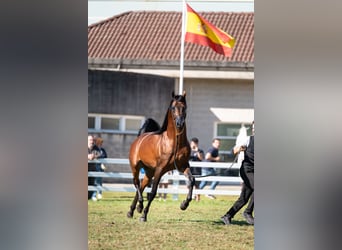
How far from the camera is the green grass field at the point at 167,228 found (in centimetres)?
866

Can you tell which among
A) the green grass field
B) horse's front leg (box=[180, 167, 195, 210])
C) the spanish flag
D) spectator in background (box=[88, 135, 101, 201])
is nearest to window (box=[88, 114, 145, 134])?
the spanish flag

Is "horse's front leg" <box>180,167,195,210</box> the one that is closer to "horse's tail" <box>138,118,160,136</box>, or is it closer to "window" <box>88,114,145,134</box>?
"horse's tail" <box>138,118,160,136</box>

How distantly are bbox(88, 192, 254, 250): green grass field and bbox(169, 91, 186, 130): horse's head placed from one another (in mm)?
1349

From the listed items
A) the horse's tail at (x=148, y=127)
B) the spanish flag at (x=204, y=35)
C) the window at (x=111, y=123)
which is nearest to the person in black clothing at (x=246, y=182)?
the horse's tail at (x=148, y=127)

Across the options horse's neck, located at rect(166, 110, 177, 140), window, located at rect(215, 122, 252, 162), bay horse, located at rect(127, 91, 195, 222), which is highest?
horse's neck, located at rect(166, 110, 177, 140)

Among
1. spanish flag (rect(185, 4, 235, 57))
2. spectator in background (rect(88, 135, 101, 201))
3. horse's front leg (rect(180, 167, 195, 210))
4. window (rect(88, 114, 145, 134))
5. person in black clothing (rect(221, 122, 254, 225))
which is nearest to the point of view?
person in black clothing (rect(221, 122, 254, 225))

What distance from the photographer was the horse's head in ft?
32.5

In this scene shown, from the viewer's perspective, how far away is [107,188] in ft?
42.4

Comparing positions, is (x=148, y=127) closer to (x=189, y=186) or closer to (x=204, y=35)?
(x=189, y=186)

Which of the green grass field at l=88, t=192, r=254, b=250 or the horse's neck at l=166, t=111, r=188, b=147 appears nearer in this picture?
the green grass field at l=88, t=192, r=254, b=250

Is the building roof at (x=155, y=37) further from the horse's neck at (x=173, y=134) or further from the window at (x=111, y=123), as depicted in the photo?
the horse's neck at (x=173, y=134)
